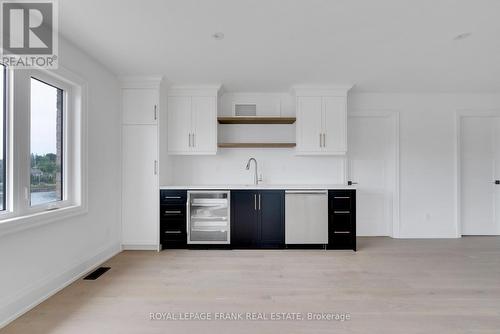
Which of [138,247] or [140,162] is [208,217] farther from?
[140,162]

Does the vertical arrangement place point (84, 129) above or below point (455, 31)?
below

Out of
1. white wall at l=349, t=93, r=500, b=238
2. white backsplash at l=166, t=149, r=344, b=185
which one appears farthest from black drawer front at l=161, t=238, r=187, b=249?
white wall at l=349, t=93, r=500, b=238

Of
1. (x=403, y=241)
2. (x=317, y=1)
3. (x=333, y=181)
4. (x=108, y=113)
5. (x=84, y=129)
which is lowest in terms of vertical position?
(x=403, y=241)

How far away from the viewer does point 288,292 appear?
8.08ft

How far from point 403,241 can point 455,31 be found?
3.10 metres

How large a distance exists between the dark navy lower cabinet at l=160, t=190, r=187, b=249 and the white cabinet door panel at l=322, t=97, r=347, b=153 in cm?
235

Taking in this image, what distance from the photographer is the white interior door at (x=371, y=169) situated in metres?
4.46

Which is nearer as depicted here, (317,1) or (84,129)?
(317,1)

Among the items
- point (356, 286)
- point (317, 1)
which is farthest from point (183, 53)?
point (356, 286)

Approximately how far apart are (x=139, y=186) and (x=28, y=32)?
82.9 inches

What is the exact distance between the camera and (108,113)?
3412 mm

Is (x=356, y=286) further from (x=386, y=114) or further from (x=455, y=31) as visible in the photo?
(x=386, y=114)

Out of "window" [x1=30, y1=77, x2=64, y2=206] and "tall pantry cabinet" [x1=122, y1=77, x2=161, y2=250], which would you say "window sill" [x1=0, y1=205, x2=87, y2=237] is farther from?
"tall pantry cabinet" [x1=122, y1=77, x2=161, y2=250]

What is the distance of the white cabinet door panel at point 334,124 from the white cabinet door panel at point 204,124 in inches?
68.6
